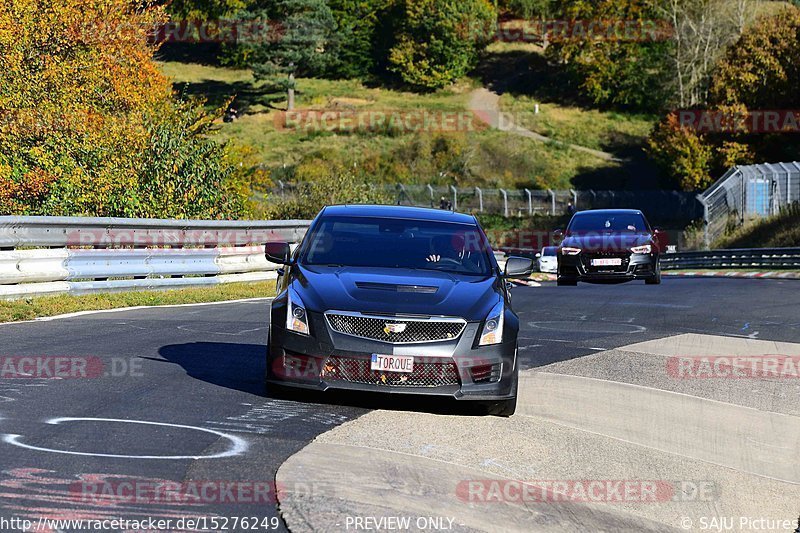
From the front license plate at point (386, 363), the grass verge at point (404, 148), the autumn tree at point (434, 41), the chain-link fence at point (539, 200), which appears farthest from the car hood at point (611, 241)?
the autumn tree at point (434, 41)

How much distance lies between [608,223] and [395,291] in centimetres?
1556

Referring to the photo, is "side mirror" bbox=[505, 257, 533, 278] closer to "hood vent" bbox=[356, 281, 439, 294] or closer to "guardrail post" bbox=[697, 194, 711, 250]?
"hood vent" bbox=[356, 281, 439, 294]

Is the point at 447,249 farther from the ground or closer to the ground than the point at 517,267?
farther from the ground

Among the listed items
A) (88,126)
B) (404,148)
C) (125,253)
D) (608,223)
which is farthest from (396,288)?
(404,148)

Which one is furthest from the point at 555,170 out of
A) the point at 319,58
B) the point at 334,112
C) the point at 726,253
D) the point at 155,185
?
the point at 155,185

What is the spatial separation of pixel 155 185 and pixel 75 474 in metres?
19.3

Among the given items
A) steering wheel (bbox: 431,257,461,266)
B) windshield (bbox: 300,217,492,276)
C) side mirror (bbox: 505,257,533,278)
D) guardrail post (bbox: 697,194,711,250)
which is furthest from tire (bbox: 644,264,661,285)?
guardrail post (bbox: 697,194,711,250)

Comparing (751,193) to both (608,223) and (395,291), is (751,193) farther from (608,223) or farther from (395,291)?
(395,291)

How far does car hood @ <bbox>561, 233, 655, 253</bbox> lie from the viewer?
23.8m

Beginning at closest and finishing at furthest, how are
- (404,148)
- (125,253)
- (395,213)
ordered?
(395,213) → (125,253) → (404,148)

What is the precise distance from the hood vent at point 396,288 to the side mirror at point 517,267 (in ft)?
3.97

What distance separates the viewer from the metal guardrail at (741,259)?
115ft

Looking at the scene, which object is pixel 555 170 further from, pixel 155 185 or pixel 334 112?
pixel 155 185

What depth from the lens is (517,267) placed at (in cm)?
1062
